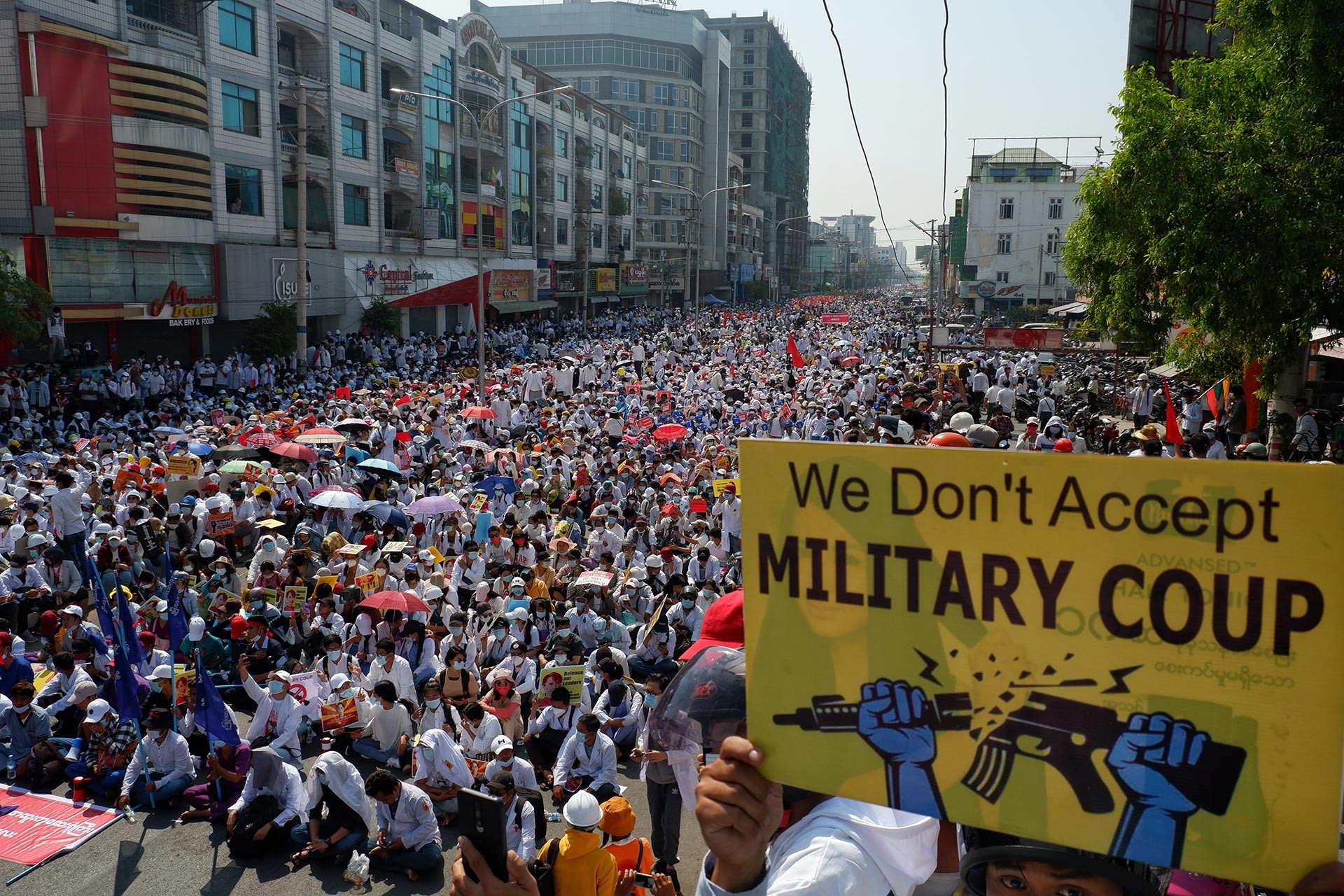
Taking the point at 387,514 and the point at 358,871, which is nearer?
the point at 358,871

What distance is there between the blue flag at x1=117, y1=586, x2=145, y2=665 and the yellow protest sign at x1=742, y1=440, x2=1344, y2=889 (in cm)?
669

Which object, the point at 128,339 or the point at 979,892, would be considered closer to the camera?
the point at 979,892

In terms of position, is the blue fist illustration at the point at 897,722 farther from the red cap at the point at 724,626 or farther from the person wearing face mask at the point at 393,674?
the person wearing face mask at the point at 393,674

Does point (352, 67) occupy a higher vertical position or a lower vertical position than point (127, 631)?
higher

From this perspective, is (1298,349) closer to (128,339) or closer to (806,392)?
(806,392)

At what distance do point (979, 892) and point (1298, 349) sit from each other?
47.5 ft

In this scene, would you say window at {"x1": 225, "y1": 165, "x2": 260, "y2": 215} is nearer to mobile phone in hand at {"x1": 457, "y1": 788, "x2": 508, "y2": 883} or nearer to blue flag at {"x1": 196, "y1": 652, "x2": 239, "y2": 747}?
blue flag at {"x1": 196, "y1": 652, "x2": 239, "y2": 747}

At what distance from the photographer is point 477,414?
58.7ft

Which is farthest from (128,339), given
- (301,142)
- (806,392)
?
(806,392)

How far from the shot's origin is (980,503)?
1.71 metres

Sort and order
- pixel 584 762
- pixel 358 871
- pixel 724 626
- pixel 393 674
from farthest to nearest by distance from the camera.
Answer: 1. pixel 393 674
2. pixel 584 762
3. pixel 358 871
4. pixel 724 626

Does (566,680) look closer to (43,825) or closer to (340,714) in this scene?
(340,714)

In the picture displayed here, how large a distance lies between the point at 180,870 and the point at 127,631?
1887 millimetres

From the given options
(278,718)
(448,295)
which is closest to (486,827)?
(278,718)
